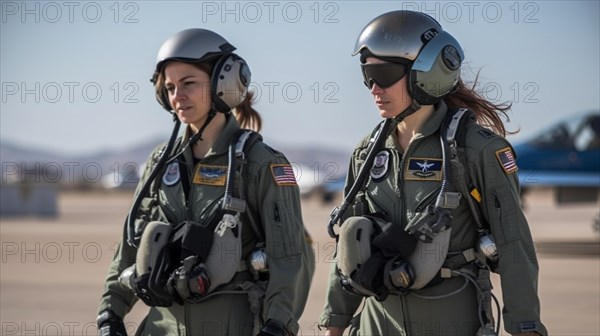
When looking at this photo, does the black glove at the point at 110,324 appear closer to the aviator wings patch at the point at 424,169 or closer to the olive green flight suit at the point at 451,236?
the olive green flight suit at the point at 451,236

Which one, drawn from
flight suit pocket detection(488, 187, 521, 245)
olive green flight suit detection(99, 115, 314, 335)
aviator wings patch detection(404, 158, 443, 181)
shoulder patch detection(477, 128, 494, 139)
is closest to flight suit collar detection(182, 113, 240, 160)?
olive green flight suit detection(99, 115, 314, 335)

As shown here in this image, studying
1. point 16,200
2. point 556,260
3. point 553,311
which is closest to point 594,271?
point 556,260

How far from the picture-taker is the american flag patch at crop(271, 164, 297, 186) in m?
4.73

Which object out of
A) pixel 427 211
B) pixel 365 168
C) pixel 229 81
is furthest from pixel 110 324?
pixel 427 211

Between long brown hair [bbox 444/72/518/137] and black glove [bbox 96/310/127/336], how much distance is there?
1.83m

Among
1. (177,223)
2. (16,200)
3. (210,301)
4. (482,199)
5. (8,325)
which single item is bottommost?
(16,200)

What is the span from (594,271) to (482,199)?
13.0 m

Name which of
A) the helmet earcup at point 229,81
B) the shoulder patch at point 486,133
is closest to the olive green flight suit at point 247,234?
the helmet earcup at point 229,81

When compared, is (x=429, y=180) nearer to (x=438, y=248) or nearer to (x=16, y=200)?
(x=438, y=248)

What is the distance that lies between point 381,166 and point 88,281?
11657mm

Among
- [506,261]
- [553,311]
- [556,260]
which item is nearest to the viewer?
[506,261]

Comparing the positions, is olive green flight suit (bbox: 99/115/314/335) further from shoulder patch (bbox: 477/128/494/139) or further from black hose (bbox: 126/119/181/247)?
shoulder patch (bbox: 477/128/494/139)

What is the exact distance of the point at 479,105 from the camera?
4.80m

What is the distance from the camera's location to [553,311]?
1195 centimetres
